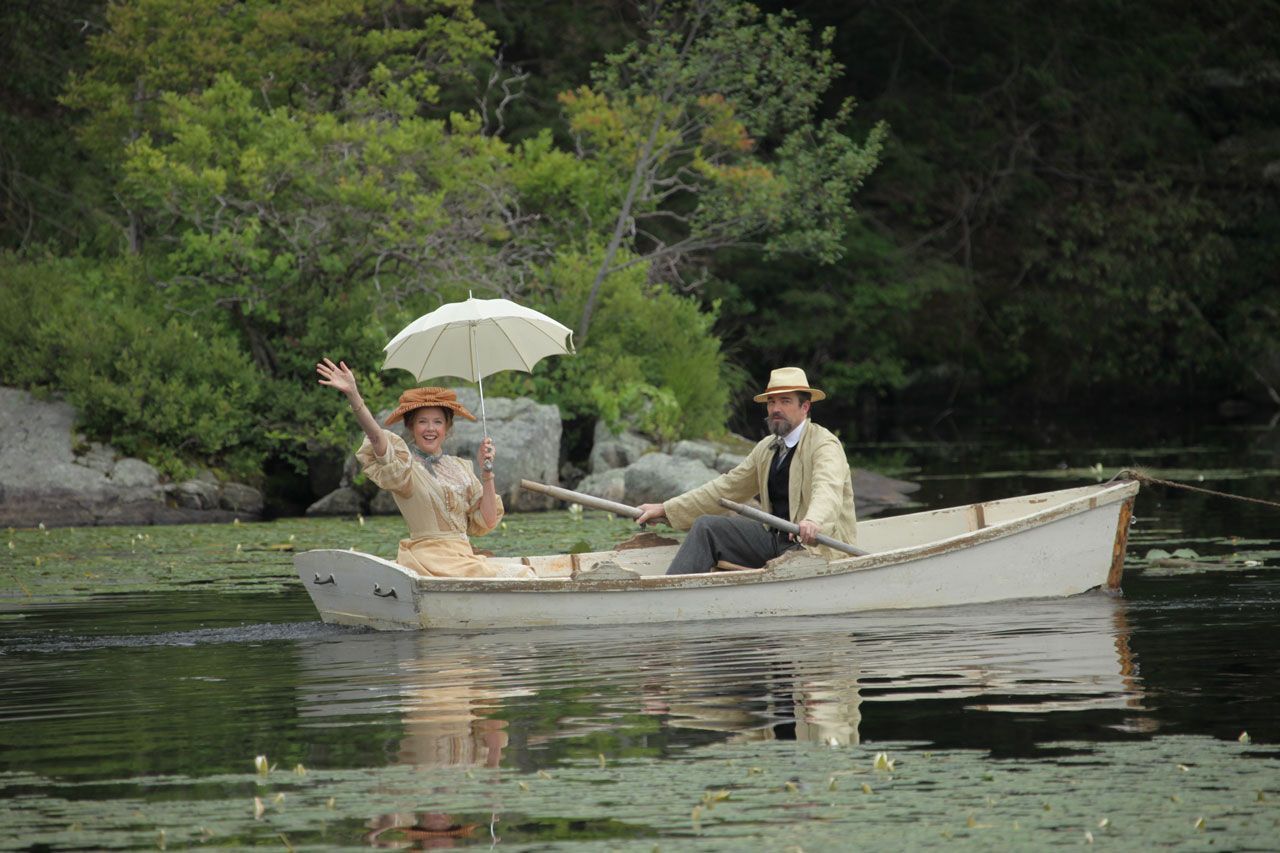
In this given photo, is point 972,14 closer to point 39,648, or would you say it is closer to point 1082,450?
point 1082,450

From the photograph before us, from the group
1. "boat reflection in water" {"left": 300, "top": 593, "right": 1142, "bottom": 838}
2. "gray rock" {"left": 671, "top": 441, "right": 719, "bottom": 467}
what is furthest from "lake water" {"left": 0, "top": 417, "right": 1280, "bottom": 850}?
"gray rock" {"left": 671, "top": 441, "right": 719, "bottom": 467}

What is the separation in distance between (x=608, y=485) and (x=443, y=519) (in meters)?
9.58

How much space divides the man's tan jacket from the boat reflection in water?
24.2 inches

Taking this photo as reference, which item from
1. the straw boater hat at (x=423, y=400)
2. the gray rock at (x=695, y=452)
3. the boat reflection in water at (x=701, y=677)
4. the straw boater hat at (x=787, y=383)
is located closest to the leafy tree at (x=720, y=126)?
the gray rock at (x=695, y=452)

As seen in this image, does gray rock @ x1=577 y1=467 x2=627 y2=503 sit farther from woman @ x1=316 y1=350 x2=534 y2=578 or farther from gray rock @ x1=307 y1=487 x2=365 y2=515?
woman @ x1=316 y1=350 x2=534 y2=578

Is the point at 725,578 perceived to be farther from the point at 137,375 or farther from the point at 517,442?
the point at 137,375

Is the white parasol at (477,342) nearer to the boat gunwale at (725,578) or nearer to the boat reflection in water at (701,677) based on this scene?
the boat gunwale at (725,578)

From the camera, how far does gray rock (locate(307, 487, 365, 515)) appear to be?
20500mm

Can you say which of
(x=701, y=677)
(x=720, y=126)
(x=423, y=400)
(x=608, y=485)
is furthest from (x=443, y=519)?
(x=720, y=126)

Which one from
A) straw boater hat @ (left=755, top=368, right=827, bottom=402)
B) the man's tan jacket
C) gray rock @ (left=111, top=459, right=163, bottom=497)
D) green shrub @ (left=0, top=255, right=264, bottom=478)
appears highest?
green shrub @ (left=0, top=255, right=264, bottom=478)

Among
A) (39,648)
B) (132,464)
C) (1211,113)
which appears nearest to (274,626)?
(39,648)

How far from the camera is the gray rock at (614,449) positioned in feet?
71.5

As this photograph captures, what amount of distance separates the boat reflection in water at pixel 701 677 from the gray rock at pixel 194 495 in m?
10.1

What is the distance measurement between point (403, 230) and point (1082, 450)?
1012 centimetres
